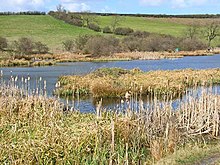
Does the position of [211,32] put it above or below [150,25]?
below

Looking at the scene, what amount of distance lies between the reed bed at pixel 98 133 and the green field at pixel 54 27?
241 feet

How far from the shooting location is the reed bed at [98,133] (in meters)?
11.6

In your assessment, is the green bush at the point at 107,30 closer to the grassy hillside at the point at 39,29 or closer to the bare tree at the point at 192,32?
the grassy hillside at the point at 39,29

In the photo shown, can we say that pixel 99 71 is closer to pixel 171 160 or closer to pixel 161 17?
pixel 171 160

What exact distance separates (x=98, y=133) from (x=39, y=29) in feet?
330

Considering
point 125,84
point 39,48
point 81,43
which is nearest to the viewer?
point 125,84

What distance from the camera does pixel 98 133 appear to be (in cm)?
1261

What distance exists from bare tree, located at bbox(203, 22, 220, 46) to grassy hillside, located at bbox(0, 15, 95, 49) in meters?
30.3

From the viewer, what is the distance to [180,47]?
96.9 metres

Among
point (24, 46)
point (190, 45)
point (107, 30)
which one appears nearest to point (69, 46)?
point (24, 46)

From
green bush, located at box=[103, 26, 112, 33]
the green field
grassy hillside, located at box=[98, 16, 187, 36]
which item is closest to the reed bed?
the green field

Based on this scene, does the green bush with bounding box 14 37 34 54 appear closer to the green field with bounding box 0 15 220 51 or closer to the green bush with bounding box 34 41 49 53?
the green bush with bounding box 34 41 49 53

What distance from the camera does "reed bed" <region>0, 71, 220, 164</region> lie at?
11602 mm

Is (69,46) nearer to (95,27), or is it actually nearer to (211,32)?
(95,27)
